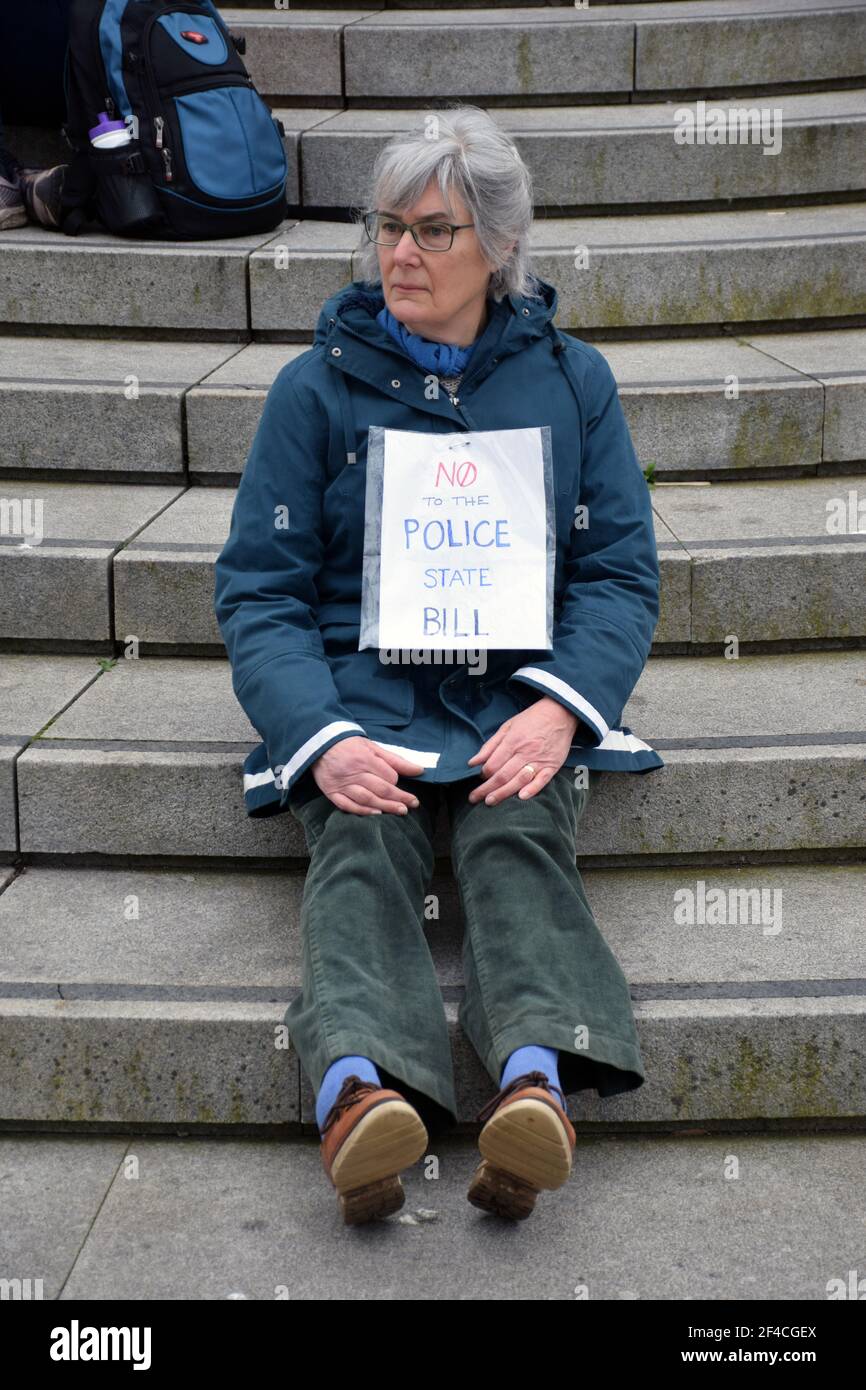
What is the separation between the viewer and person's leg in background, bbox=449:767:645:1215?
2445 mm

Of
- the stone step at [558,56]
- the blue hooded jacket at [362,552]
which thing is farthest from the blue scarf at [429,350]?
the stone step at [558,56]

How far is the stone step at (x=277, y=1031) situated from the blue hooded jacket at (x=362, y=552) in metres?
0.36

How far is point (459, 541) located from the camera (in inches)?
116

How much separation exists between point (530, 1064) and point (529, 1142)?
143 millimetres

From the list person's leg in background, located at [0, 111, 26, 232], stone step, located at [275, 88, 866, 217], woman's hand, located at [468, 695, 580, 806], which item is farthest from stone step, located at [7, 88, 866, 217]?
woman's hand, located at [468, 695, 580, 806]

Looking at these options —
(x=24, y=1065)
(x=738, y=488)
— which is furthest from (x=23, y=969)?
(x=738, y=488)

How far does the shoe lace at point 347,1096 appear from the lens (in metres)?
2.29

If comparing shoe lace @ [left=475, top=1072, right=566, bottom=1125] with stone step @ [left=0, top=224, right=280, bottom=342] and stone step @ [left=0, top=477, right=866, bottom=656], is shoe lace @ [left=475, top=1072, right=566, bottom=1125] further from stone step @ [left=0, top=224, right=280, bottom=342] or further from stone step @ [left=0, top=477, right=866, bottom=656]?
stone step @ [left=0, top=224, right=280, bottom=342]

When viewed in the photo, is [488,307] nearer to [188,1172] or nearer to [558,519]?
[558,519]

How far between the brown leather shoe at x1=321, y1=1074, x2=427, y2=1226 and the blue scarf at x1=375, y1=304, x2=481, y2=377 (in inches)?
53.0

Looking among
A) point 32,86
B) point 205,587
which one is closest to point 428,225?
point 205,587

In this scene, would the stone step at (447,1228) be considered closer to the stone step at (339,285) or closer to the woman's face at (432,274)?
the woman's face at (432,274)

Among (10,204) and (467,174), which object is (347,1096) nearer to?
(467,174)

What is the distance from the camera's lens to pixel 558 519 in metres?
2.98
